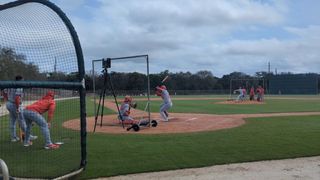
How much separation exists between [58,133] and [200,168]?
18.3 ft

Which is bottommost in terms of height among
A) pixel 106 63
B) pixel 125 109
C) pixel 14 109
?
pixel 125 109

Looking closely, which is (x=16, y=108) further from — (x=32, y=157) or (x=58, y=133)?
(x=58, y=133)

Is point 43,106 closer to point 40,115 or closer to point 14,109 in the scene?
point 40,115

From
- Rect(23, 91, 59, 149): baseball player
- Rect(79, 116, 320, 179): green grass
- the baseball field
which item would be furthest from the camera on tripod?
Rect(23, 91, 59, 149): baseball player

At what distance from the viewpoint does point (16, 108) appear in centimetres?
1109

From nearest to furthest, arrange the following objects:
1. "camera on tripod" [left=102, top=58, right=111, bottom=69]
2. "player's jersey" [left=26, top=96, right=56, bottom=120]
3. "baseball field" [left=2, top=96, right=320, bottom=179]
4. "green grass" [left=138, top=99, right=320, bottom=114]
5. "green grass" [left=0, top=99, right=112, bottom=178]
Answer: "green grass" [left=0, top=99, right=112, bottom=178], "baseball field" [left=2, top=96, right=320, bottom=179], "player's jersey" [left=26, top=96, right=56, bottom=120], "camera on tripod" [left=102, top=58, right=111, bottom=69], "green grass" [left=138, top=99, right=320, bottom=114]

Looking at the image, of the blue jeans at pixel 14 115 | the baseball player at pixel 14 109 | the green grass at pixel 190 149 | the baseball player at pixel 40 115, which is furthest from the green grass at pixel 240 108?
the baseball player at pixel 40 115

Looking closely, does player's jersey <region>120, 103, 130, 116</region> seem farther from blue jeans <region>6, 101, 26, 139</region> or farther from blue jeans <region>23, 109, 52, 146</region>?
blue jeans <region>23, 109, 52, 146</region>

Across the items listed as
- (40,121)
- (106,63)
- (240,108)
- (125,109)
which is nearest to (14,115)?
(40,121)

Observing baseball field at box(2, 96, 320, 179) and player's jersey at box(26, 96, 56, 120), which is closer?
baseball field at box(2, 96, 320, 179)

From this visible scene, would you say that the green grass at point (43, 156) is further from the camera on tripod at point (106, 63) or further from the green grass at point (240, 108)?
the green grass at point (240, 108)

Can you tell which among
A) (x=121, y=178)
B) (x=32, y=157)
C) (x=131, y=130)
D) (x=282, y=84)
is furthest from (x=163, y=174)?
(x=282, y=84)

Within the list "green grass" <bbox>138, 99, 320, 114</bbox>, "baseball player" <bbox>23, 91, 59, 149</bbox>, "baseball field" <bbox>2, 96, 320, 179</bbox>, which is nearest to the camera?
"baseball field" <bbox>2, 96, 320, 179</bbox>

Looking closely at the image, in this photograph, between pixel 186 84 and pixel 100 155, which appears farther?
pixel 186 84
